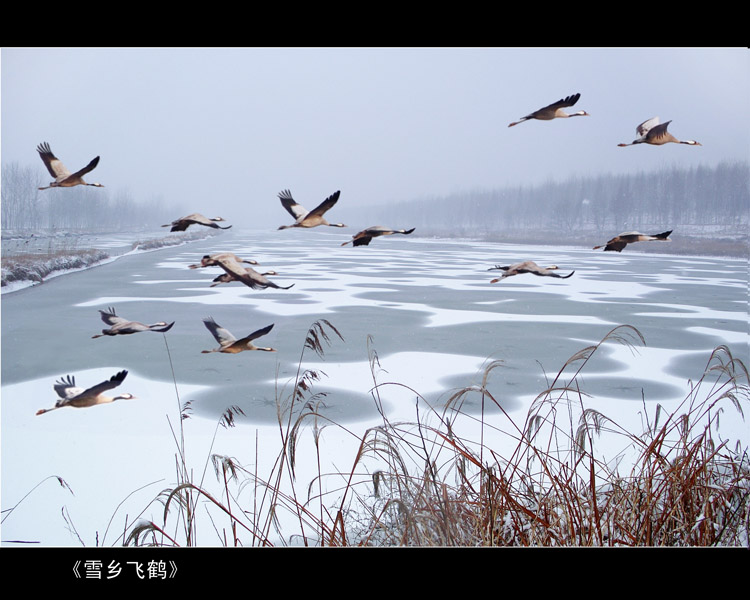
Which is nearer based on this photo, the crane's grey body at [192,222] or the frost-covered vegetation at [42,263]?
the crane's grey body at [192,222]

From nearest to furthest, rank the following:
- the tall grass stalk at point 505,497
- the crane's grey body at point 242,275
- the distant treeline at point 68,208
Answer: the tall grass stalk at point 505,497 < the crane's grey body at point 242,275 < the distant treeline at point 68,208

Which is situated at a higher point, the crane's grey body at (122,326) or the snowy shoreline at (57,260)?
the snowy shoreline at (57,260)

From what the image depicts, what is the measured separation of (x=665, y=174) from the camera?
Result: 1670 millimetres

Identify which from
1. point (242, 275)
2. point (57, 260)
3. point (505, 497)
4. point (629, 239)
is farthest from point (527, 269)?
point (57, 260)

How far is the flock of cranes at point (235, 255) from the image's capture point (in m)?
1.33

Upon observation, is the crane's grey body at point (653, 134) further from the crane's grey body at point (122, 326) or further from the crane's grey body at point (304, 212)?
the crane's grey body at point (122, 326)

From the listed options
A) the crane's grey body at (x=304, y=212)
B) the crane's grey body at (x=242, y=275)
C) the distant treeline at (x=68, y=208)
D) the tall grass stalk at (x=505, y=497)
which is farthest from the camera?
the distant treeline at (x=68, y=208)

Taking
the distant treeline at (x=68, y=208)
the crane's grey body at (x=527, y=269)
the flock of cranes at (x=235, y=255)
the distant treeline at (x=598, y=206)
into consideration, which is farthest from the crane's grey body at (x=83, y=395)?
the crane's grey body at (x=527, y=269)

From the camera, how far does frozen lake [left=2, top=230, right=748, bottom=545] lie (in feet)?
4.63

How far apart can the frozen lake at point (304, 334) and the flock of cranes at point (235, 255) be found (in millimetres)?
84

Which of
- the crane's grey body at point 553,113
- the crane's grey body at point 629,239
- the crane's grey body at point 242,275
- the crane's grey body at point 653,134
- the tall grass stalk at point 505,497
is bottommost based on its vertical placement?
the tall grass stalk at point 505,497

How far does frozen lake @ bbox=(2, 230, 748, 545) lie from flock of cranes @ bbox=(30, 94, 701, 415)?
0.08m
